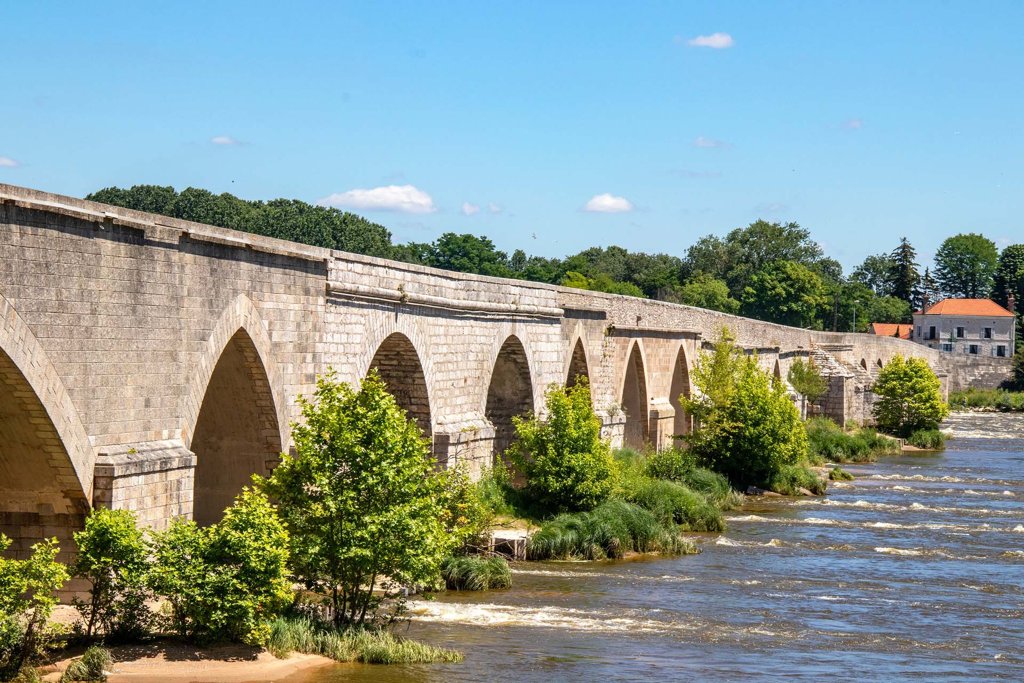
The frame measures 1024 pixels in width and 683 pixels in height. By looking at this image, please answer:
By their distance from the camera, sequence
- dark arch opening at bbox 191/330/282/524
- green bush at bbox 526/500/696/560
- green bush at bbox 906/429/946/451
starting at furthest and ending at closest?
green bush at bbox 906/429/946/451 < green bush at bbox 526/500/696/560 < dark arch opening at bbox 191/330/282/524

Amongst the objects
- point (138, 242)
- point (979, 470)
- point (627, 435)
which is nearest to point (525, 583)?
point (138, 242)

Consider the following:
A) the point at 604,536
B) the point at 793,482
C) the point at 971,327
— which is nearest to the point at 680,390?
the point at 793,482

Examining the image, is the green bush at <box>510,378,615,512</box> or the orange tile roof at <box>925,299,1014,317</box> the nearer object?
the green bush at <box>510,378,615,512</box>

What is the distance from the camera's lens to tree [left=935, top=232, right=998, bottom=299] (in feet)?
396

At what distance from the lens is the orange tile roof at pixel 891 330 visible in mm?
107688

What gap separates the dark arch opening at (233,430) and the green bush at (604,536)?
6.18 metres

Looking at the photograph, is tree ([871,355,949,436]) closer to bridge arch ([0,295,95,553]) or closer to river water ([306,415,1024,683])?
river water ([306,415,1024,683])

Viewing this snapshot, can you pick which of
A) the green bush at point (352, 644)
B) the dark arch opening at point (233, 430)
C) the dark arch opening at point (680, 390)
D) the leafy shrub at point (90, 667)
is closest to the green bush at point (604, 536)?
the dark arch opening at point (233, 430)

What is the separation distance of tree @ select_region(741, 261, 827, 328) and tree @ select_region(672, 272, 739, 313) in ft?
4.49

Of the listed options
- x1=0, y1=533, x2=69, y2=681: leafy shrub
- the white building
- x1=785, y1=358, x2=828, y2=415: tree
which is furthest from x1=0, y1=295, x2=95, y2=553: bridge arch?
the white building

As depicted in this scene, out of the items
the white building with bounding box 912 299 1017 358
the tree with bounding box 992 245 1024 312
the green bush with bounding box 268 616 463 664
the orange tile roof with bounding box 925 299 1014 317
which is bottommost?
the green bush with bounding box 268 616 463 664

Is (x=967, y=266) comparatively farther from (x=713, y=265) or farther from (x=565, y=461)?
(x=565, y=461)

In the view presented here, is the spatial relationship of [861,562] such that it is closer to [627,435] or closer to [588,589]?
[588,589]

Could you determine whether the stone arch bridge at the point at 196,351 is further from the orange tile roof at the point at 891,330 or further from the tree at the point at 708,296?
the orange tile roof at the point at 891,330
